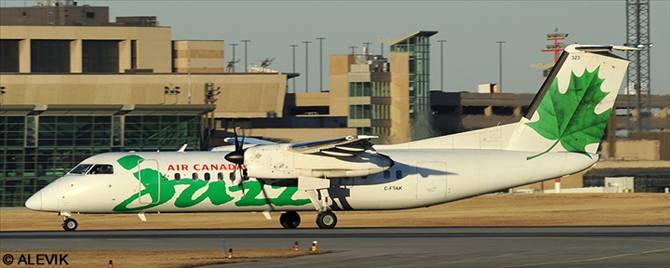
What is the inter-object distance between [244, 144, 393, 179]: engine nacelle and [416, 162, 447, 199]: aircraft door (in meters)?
1.52

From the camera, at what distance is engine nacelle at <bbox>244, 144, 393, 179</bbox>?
26.1 m

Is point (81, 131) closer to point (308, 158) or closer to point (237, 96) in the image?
point (308, 158)

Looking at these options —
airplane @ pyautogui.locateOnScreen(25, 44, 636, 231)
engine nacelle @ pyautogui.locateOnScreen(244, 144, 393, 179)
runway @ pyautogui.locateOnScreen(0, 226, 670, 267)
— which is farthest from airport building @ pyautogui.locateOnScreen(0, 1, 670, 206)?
engine nacelle @ pyautogui.locateOnScreen(244, 144, 393, 179)

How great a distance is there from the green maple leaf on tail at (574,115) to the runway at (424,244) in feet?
10.0

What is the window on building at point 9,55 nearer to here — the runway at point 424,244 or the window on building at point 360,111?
the window on building at point 360,111

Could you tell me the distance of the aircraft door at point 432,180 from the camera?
27578 mm

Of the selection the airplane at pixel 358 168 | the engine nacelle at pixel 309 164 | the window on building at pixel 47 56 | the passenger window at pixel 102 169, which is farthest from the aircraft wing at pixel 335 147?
the window on building at pixel 47 56

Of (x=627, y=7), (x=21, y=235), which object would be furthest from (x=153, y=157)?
(x=627, y=7)

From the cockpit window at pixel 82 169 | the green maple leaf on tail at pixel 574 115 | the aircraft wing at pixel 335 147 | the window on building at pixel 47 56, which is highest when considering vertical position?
the window on building at pixel 47 56

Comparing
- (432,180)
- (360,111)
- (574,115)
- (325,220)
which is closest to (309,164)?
(325,220)

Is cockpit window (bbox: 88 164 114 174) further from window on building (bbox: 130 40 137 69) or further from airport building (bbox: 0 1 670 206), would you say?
window on building (bbox: 130 40 137 69)

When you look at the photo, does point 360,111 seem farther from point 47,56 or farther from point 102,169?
point 102,169

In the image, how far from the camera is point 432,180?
27578 millimetres

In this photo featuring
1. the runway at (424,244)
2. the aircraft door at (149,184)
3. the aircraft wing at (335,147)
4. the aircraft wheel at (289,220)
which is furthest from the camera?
the aircraft wheel at (289,220)
